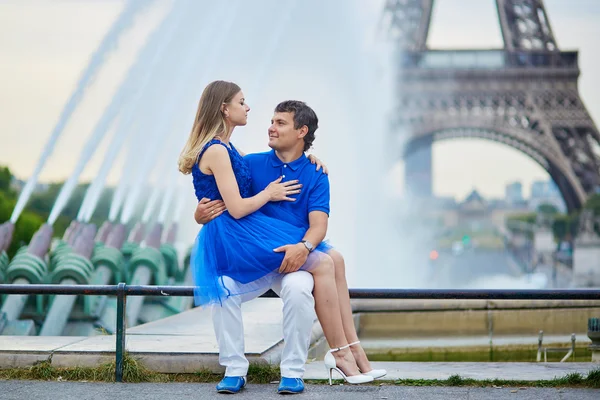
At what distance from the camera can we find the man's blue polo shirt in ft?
16.3

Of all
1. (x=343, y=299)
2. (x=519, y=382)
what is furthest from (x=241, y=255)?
(x=519, y=382)

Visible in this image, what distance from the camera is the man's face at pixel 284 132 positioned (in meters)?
4.93

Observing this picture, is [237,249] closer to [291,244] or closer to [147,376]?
[291,244]

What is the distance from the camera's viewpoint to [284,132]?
16.2ft

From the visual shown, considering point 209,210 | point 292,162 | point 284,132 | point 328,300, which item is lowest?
point 328,300

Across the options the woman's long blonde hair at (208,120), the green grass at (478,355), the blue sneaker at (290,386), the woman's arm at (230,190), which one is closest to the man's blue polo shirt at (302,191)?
the woman's arm at (230,190)

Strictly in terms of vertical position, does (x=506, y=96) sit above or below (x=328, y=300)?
above

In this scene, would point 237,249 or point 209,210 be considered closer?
point 237,249

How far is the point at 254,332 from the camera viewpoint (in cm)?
654

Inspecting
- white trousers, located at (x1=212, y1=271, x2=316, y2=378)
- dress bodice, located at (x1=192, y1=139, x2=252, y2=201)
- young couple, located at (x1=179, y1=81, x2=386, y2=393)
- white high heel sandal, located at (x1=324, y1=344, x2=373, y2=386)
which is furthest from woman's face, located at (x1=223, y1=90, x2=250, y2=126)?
white high heel sandal, located at (x1=324, y1=344, x2=373, y2=386)

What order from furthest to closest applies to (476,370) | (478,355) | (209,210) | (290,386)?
(478,355) → (476,370) → (209,210) → (290,386)

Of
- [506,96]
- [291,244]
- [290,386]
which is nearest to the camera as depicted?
[290,386]

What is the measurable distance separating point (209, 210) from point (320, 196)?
1.94ft

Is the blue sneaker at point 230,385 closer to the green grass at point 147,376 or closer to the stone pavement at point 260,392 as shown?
the stone pavement at point 260,392
